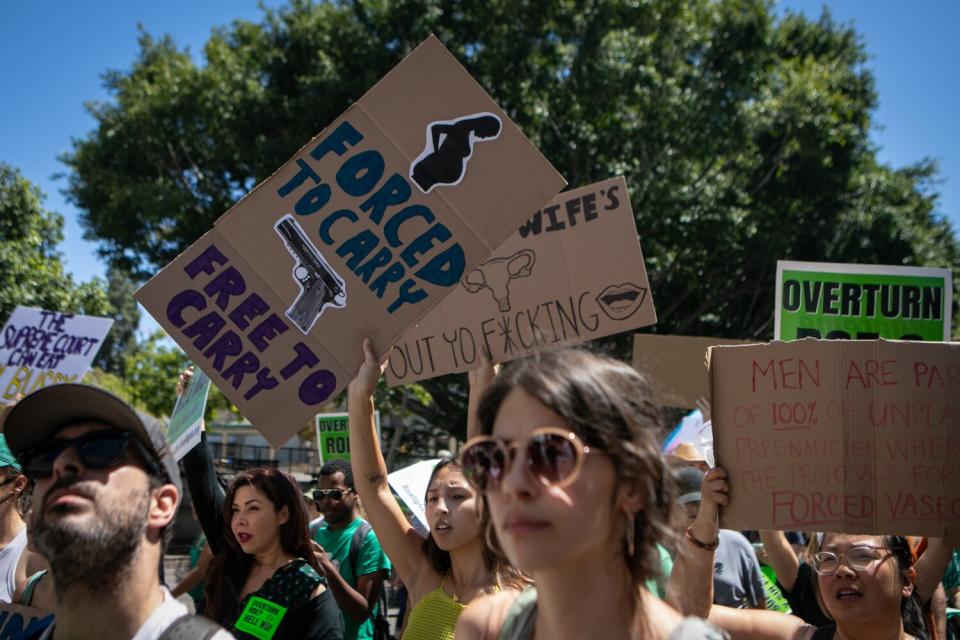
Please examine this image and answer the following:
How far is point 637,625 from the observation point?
1746mm

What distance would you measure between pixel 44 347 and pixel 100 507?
16.7 ft

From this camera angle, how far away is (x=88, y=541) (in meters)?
1.96

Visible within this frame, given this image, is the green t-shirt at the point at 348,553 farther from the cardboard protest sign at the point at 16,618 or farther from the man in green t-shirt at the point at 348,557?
the cardboard protest sign at the point at 16,618

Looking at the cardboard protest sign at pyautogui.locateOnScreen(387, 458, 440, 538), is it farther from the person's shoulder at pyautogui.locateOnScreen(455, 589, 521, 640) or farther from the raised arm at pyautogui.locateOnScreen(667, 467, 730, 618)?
the person's shoulder at pyautogui.locateOnScreen(455, 589, 521, 640)

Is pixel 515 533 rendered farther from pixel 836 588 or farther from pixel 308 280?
pixel 308 280

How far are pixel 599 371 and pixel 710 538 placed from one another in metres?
1.11

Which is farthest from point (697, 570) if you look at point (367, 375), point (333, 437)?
point (333, 437)

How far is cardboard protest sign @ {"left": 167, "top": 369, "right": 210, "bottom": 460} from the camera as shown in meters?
3.76

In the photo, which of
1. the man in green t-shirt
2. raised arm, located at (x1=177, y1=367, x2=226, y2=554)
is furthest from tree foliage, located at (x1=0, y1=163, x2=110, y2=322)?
raised arm, located at (x1=177, y1=367, x2=226, y2=554)

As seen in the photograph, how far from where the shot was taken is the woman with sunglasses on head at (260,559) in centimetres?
340

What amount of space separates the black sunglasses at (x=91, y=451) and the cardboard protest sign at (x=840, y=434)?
1.78 meters

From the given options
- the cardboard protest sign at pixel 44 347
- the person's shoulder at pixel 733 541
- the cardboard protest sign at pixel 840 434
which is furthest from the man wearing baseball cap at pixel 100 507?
the cardboard protest sign at pixel 44 347

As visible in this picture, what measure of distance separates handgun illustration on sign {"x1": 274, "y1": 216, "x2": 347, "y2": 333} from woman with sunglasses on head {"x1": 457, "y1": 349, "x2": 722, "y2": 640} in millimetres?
1573

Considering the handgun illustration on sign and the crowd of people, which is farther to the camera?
the handgun illustration on sign
